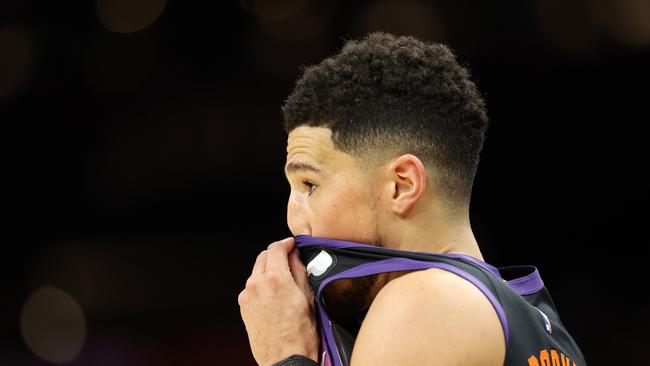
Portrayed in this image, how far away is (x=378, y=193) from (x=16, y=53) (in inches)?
200

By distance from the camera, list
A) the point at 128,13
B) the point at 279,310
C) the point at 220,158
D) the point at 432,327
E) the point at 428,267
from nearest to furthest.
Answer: the point at 432,327, the point at 428,267, the point at 279,310, the point at 128,13, the point at 220,158

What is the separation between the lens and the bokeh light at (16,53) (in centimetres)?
605

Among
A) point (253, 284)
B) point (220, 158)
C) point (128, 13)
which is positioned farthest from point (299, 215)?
point (128, 13)

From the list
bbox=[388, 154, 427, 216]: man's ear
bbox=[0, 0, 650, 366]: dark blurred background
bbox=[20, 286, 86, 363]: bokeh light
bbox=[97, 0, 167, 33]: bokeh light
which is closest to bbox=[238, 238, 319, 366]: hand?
bbox=[388, 154, 427, 216]: man's ear

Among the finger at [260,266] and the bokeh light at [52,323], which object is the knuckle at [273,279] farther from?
the bokeh light at [52,323]

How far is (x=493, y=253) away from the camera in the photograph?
5840mm

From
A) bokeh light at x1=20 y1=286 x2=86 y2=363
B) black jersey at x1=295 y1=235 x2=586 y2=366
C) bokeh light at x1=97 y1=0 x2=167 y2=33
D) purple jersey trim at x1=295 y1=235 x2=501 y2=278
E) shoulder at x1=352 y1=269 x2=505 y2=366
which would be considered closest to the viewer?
shoulder at x1=352 y1=269 x2=505 y2=366

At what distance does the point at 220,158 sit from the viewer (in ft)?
20.2

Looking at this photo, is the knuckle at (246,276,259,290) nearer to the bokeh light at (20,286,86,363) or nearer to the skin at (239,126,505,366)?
the skin at (239,126,505,366)

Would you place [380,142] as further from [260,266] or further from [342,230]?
[260,266]

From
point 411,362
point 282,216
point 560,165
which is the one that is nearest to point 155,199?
point 282,216

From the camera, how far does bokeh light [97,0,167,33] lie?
19.3 feet

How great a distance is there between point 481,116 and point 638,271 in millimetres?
4526

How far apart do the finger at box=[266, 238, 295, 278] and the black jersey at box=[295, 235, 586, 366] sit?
0.08ft
